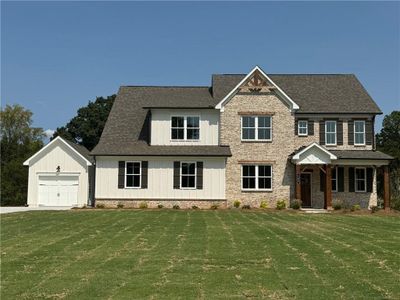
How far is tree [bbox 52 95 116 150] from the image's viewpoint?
66.8m

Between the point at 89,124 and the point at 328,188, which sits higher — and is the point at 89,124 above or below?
above

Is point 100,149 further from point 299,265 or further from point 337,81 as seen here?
point 299,265

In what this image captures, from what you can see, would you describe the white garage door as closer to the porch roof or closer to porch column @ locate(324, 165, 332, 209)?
the porch roof

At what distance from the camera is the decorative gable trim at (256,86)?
32.5m

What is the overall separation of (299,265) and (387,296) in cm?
282

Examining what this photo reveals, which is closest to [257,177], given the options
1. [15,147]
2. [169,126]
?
[169,126]

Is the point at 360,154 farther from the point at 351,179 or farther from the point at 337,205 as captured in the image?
the point at 337,205

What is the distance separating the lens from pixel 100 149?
32344 millimetres

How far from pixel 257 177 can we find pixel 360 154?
7181 mm

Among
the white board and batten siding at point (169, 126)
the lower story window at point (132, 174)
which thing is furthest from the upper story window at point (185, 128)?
the lower story window at point (132, 174)

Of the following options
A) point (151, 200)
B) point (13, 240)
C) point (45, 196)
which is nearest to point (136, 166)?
point (151, 200)

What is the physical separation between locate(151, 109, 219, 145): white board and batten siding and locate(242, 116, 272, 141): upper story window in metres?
1.99

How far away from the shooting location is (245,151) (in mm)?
32500

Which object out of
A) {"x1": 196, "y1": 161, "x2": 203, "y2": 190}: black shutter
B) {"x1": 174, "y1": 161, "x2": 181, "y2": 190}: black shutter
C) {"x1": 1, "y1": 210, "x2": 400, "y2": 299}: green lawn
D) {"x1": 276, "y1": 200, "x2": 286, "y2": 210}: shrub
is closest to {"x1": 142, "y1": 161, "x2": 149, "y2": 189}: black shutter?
{"x1": 174, "y1": 161, "x2": 181, "y2": 190}: black shutter
